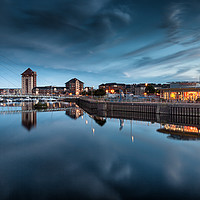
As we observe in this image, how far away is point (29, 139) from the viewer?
26453mm

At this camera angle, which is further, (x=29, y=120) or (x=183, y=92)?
(x=183, y=92)

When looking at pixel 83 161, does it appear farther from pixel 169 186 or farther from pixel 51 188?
pixel 169 186

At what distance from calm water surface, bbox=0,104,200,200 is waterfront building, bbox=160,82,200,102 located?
3267 cm

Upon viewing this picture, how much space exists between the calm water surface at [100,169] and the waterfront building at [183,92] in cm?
3267

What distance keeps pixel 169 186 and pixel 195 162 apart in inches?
255

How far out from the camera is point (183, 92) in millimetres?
53844

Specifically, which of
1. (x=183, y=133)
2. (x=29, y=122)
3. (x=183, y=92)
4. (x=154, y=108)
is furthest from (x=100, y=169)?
(x=183, y=92)

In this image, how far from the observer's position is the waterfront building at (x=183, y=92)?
51509 millimetres

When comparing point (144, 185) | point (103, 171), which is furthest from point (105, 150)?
point (144, 185)

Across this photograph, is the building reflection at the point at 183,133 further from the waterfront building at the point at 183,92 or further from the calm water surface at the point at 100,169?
the waterfront building at the point at 183,92

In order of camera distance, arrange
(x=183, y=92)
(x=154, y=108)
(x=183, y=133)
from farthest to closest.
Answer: (x=183, y=92) < (x=154, y=108) < (x=183, y=133)

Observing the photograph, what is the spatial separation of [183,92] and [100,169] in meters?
48.6

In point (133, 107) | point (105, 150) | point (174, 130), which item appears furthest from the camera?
point (133, 107)

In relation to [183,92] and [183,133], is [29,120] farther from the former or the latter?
[183,92]
